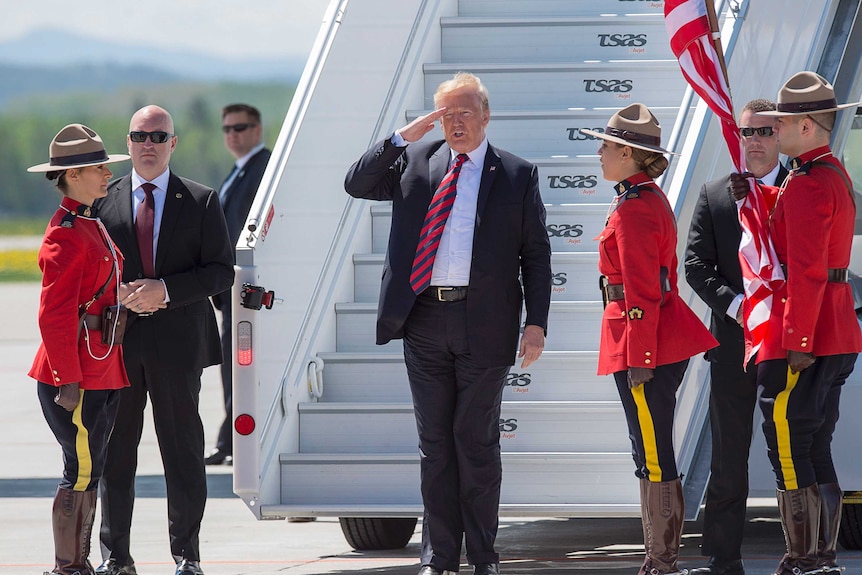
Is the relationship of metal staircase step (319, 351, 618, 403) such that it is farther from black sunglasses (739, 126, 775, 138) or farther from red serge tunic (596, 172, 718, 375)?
black sunglasses (739, 126, 775, 138)

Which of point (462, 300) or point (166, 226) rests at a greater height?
point (166, 226)

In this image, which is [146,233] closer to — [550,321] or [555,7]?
[550,321]

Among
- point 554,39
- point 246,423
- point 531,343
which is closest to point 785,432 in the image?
point 531,343

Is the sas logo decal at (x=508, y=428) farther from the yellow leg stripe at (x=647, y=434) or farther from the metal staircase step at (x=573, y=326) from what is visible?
the yellow leg stripe at (x=647, y=434)

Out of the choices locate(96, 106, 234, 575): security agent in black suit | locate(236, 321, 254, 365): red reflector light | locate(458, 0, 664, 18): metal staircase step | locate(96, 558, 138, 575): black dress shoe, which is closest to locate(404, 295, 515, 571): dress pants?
locate(236, 321, 254, 365): red reflector light

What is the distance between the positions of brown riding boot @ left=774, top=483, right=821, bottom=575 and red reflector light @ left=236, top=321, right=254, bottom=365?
212cm

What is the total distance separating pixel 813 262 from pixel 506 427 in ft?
5.18

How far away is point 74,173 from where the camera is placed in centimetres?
542

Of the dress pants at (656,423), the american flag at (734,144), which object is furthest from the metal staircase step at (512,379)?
the american flag at (734,144)

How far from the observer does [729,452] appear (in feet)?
18.1

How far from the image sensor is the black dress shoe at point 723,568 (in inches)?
219

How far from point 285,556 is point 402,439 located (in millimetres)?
885

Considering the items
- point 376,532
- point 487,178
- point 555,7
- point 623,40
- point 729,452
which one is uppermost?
point 555,7

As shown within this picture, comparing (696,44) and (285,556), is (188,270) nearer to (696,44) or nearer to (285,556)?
(285,556)
